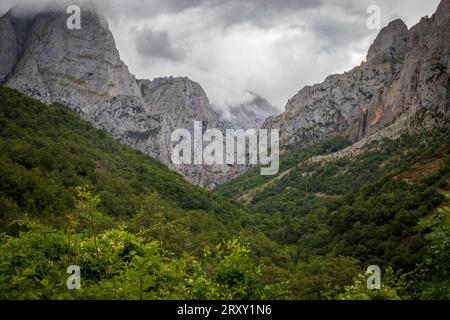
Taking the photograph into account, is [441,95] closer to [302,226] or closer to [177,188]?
[302,226]

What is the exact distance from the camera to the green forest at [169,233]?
9758mm

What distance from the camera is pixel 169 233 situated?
32.9m

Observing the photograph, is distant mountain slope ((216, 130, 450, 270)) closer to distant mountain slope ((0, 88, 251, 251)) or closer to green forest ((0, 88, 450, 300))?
green forest ((0, 88, 450, 300))

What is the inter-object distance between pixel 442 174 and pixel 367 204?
19.3 metres

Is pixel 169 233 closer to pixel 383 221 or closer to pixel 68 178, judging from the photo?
pixel 68 178

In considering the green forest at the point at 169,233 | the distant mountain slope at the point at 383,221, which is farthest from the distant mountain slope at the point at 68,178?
the distant mountain slope at the point at 383,221

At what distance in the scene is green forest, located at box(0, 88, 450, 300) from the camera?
32.0 ft

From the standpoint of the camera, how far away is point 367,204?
99.3 metres

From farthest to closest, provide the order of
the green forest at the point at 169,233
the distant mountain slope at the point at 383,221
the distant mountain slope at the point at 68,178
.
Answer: the distant mountain slope at the point at 383,221 < the distant mountain slope at the point at 68,178 < the green forest at the point at 169,233

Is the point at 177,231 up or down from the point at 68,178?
down

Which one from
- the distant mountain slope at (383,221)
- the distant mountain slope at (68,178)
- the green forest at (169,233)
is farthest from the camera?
the distant mountain slope at (383,221)

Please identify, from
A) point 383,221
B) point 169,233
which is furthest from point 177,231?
point 383,221

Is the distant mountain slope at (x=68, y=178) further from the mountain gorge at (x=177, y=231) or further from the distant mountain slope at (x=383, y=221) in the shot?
the distant mountain slope at (x=383, y=221)

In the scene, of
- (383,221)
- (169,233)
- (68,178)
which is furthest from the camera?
(383,221)
